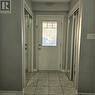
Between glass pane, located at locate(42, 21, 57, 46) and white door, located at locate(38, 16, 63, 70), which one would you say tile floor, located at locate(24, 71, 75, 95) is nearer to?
white door, located at locate(38, 16, 63, 70)

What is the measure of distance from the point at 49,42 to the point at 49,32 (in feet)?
1.27

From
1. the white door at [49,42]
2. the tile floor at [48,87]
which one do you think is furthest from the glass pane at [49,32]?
the tile floor at [48,87]

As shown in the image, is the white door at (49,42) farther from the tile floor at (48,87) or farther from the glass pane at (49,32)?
the tile floor at (48,87)

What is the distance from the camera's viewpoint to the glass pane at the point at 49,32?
4820 mm

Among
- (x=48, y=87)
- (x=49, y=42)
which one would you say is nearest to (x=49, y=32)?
(x=49, y=42)

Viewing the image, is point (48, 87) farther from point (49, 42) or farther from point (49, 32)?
point (49, 32)

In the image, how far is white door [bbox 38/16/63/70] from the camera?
4801mm

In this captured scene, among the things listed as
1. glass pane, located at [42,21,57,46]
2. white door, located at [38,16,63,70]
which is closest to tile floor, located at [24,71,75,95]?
white door, located at [38,16,63,70]

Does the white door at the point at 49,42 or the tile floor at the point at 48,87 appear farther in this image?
the white door at the point at 49,42

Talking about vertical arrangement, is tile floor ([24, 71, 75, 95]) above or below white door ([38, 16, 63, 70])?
below

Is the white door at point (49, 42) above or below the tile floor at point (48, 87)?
above

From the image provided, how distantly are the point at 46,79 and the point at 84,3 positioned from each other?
2482 mm

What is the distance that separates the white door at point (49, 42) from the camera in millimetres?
4801

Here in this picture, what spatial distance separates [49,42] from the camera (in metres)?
4.87
